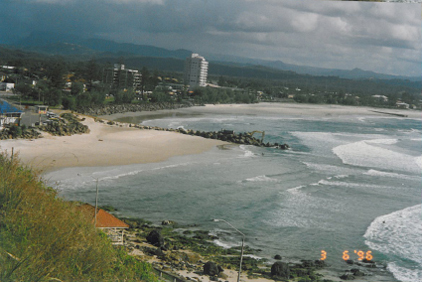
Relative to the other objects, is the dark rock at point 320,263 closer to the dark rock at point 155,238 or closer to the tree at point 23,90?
the dark rock at point 155,238

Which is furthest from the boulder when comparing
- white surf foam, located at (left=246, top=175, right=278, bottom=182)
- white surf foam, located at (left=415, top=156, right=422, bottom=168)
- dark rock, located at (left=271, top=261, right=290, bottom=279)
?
white surf foam, located at (left=415, top=156, right=422, bottom=168)

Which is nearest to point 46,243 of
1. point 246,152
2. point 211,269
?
point 211,269

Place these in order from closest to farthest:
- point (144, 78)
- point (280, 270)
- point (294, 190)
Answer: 1. point (280, 270)
2. point (294, 190)
3. point (144, 78)

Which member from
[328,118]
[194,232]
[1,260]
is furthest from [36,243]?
[328,118]

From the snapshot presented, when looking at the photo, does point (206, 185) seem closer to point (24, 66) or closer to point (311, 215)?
point (311, 215)

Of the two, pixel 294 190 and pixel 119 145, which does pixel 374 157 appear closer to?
pixel 294 190

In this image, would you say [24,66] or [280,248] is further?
[24,66]
